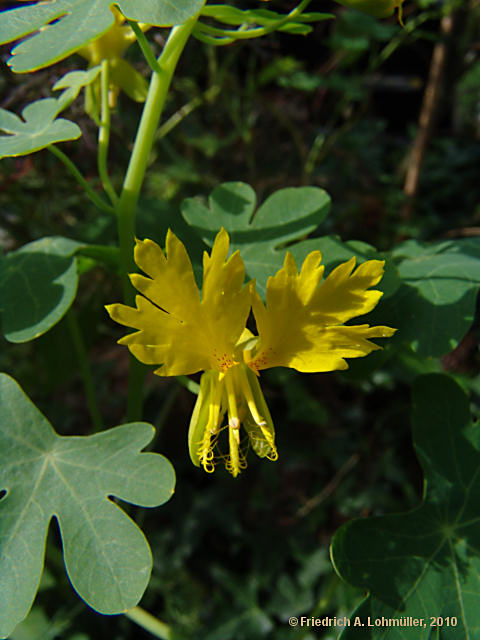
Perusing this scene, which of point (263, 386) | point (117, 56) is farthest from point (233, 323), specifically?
point (263, 386)

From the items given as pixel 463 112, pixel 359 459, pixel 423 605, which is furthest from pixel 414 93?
pixel 423 605

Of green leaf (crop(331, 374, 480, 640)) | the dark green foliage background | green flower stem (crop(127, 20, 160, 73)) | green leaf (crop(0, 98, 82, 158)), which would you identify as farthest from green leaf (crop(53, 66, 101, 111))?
green leaf (crop(331, 374, 480, 640))

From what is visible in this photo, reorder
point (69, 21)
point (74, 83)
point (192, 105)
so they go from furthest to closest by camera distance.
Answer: point (192, 105), point (74, 83), point (69, 21)

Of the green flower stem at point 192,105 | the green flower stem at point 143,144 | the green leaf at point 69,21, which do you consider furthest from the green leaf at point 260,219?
the green flower stem at point 192,105

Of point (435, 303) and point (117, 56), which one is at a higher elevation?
point (117, 56)

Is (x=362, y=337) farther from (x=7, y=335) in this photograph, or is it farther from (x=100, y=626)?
(x=100, y=626)

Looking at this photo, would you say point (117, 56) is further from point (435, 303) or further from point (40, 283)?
point (435, 303)

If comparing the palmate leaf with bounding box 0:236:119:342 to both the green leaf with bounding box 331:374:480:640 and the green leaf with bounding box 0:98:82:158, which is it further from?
the green leaf with bounding box 331:374:480:640

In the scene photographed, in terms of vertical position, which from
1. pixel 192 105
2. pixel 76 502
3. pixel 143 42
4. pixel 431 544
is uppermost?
pixel 143 42
